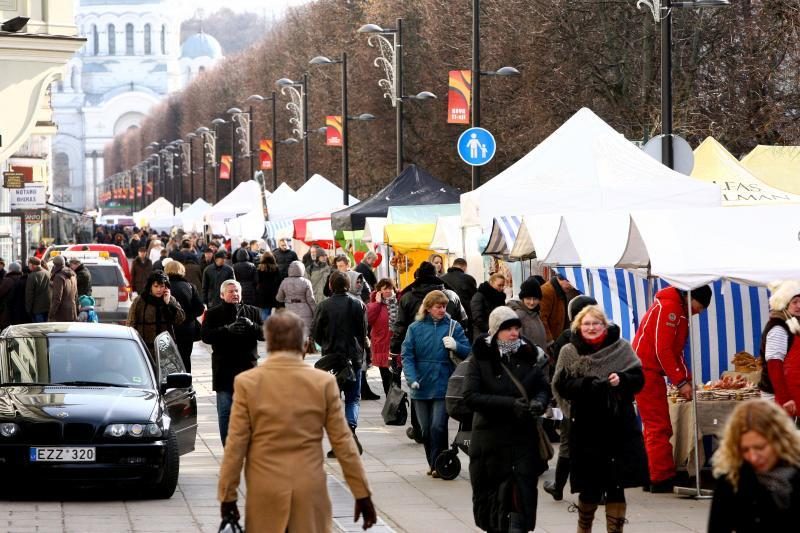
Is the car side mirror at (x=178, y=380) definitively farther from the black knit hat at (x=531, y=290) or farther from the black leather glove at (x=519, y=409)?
the black leather glove at (x=519, y=409)

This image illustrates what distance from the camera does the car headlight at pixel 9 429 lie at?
11828mm

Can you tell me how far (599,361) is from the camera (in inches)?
388

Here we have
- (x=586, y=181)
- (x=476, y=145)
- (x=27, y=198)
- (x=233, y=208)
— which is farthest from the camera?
(x=233, y=208)

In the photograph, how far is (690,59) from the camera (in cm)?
3419

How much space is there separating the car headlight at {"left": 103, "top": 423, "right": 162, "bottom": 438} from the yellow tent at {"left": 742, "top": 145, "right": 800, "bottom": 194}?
471 inches

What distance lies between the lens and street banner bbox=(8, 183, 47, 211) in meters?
41.1

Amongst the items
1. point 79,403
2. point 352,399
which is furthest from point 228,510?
point 352,399

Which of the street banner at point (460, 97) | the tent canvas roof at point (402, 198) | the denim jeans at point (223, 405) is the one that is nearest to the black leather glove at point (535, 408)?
the denim jeans at point (223, 405)

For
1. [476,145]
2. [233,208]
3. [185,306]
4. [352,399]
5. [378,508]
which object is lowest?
[378,508]

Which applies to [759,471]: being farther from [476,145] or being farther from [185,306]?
[476,145]

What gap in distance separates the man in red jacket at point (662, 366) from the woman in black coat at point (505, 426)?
8.78 ft

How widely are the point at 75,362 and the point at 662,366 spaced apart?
14.2ft

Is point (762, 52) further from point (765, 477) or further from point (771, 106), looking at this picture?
point (765, 477)

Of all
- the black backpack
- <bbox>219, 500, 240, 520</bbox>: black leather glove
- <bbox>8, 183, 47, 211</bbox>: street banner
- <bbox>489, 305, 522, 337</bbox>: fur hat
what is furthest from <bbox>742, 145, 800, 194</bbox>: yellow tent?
<bbox>8, 183, 47, 211</bbox>: street banner
